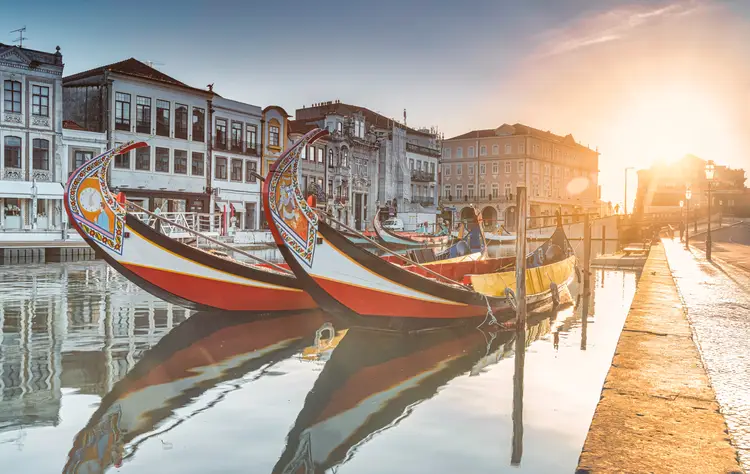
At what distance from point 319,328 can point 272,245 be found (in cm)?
2137

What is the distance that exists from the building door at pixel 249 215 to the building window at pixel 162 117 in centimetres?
694

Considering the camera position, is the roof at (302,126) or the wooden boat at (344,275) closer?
the wooden boat at (344,275)

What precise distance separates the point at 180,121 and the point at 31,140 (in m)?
8.06

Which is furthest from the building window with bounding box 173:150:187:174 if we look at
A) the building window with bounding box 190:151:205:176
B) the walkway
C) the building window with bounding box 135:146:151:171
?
the walkway

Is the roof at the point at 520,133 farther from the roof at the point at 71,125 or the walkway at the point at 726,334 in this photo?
the walkway at the point at 726,334

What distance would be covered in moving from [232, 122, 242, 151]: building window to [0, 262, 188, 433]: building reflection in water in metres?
21.6

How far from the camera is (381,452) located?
552 cm

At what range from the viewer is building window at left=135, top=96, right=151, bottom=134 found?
33656 millimetres

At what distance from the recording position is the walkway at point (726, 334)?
4594mm

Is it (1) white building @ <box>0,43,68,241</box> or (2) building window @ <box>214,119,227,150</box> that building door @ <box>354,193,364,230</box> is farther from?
(1) white building @ <box>0,43,68,241</box>

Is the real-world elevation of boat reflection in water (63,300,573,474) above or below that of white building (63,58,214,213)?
below

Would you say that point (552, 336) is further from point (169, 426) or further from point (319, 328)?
point (169, 426)

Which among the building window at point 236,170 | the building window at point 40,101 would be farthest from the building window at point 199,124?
the building window at point 40,101

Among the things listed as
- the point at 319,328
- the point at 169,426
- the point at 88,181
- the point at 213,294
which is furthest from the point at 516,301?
the point at 88,181
